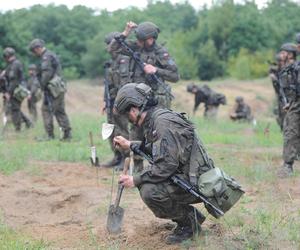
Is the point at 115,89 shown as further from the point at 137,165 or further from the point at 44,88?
the point at 44,88

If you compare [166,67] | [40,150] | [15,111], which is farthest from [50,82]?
[166,67]

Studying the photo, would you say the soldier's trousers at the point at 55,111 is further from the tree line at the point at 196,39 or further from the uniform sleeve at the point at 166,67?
the tree line at the point at 196,39

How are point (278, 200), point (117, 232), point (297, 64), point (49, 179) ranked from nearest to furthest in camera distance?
point (117, 232)
point (278, 200)
point (297, 64)
point (49, 179)

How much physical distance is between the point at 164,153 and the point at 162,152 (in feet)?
0.06

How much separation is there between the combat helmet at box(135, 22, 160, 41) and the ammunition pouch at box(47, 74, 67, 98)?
3.93m

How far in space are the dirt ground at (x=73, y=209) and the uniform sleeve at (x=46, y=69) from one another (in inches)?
99.6

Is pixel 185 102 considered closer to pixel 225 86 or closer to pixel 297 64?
pixel 225 86

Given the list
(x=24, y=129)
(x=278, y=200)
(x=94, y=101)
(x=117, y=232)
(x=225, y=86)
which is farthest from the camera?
(x=225, y=86)

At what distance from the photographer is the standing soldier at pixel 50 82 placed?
38.1 feet

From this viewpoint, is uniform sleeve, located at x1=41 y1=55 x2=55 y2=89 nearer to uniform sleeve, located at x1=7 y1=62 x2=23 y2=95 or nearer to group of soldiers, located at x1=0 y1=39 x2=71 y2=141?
group of soldiers, located at x1=0 y1=39 x2=71 y2=141

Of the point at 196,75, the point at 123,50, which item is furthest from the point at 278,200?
the point at 196,75

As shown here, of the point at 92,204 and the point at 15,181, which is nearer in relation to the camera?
the point at 92,204

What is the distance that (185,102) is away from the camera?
3438 cm

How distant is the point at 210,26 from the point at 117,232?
5121 centimetres
